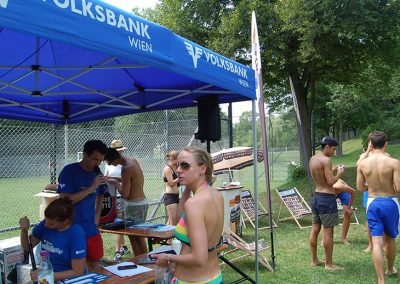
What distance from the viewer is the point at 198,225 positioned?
7.37 feet

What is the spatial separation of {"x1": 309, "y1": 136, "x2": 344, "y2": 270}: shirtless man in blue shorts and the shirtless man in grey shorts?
2.36m

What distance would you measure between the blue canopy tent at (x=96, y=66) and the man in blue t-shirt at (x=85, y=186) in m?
0.78

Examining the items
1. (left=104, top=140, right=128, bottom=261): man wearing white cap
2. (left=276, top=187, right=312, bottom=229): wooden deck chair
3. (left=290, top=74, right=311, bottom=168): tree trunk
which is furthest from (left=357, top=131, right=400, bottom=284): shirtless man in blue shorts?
(left=290, top=74, right=311, bottom=168): tree trunk

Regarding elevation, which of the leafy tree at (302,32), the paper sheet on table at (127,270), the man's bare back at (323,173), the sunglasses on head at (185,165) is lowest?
the paper sheet on table at (127,270)

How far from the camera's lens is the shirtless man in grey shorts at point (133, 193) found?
545cm

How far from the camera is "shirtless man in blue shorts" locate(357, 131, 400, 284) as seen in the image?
494 cm

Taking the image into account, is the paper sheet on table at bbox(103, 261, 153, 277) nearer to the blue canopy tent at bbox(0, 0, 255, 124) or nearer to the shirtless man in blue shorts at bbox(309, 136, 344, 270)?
the blue canopy tent at bbox(0, 0, 255, 124)

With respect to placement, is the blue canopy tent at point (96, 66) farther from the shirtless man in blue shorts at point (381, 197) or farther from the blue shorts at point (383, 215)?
the blue shorts at point (383, 215)

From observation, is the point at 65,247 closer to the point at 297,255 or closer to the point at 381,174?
the point at 381,174

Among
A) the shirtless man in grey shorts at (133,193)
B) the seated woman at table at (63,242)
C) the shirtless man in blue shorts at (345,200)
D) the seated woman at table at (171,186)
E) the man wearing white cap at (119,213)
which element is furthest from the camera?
the shirtless man in blue shorts at (345,200)

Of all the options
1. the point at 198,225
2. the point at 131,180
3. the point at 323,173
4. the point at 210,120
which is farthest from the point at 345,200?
the point at 198,225

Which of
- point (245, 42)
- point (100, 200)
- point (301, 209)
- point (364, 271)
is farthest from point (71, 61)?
point (245, 42)

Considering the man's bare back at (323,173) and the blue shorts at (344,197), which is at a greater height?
the man's bare back at (323,173)

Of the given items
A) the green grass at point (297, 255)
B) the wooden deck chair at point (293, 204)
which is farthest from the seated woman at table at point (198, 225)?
the wooden deck chair at point (293, 204)
